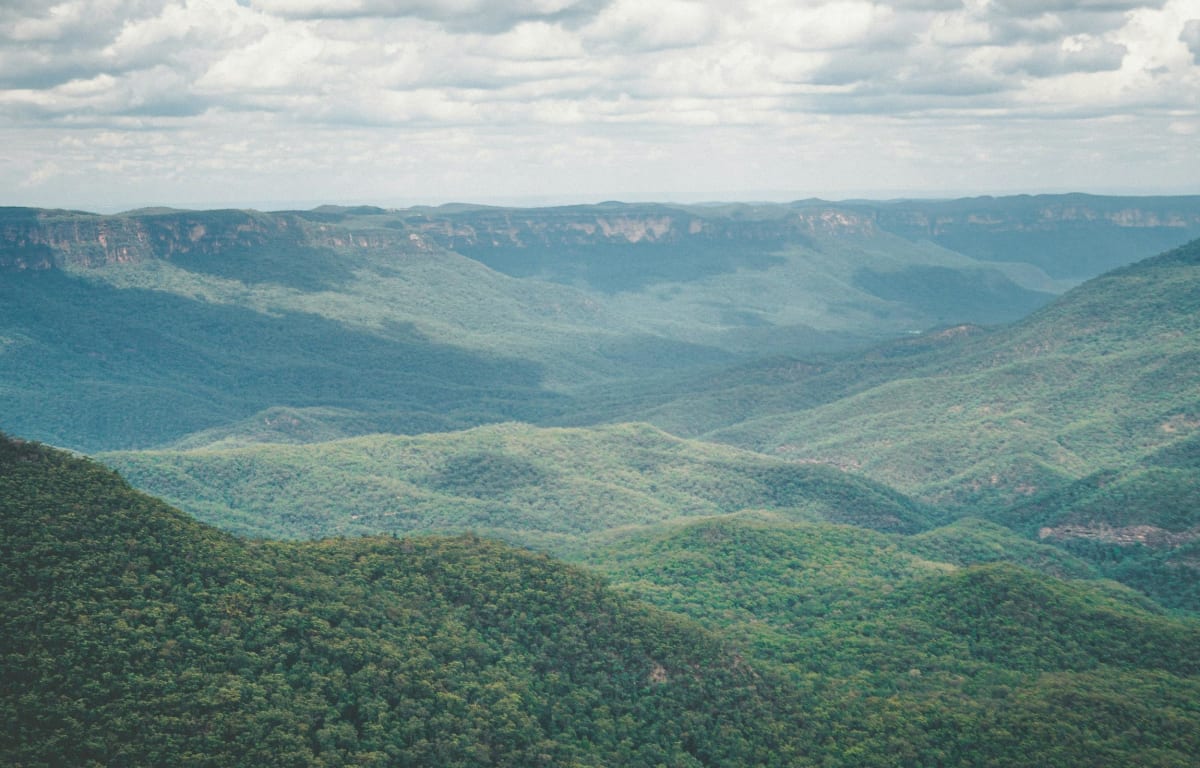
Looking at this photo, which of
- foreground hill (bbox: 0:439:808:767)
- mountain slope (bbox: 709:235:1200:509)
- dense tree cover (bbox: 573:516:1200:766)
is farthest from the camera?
mountain slope (bbox: 709:235:1200:509)

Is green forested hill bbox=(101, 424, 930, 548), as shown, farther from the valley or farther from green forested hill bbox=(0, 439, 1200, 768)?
green forested hill bbox=(0, 439, 1200, 768)

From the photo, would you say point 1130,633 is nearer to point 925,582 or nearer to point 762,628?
point 925,582

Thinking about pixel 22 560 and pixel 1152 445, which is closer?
pixel 22 560

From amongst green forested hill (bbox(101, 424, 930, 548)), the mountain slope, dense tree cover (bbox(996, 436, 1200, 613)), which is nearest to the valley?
dense tree cover (bbox(996, 436, 1200, 613))

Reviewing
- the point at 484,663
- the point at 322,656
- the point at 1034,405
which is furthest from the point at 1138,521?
the point at 322,656

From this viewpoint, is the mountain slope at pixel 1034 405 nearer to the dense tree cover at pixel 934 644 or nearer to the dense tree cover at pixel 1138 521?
the dense tree cover at pixel 1138 521

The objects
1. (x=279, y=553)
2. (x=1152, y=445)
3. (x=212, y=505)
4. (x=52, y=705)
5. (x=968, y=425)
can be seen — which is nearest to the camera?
(x=52, y=705)

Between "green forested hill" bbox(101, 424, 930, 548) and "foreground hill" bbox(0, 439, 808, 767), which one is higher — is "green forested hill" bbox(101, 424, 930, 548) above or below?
below

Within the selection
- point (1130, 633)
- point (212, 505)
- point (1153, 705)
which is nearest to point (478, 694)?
Result: point (1153, 705)
